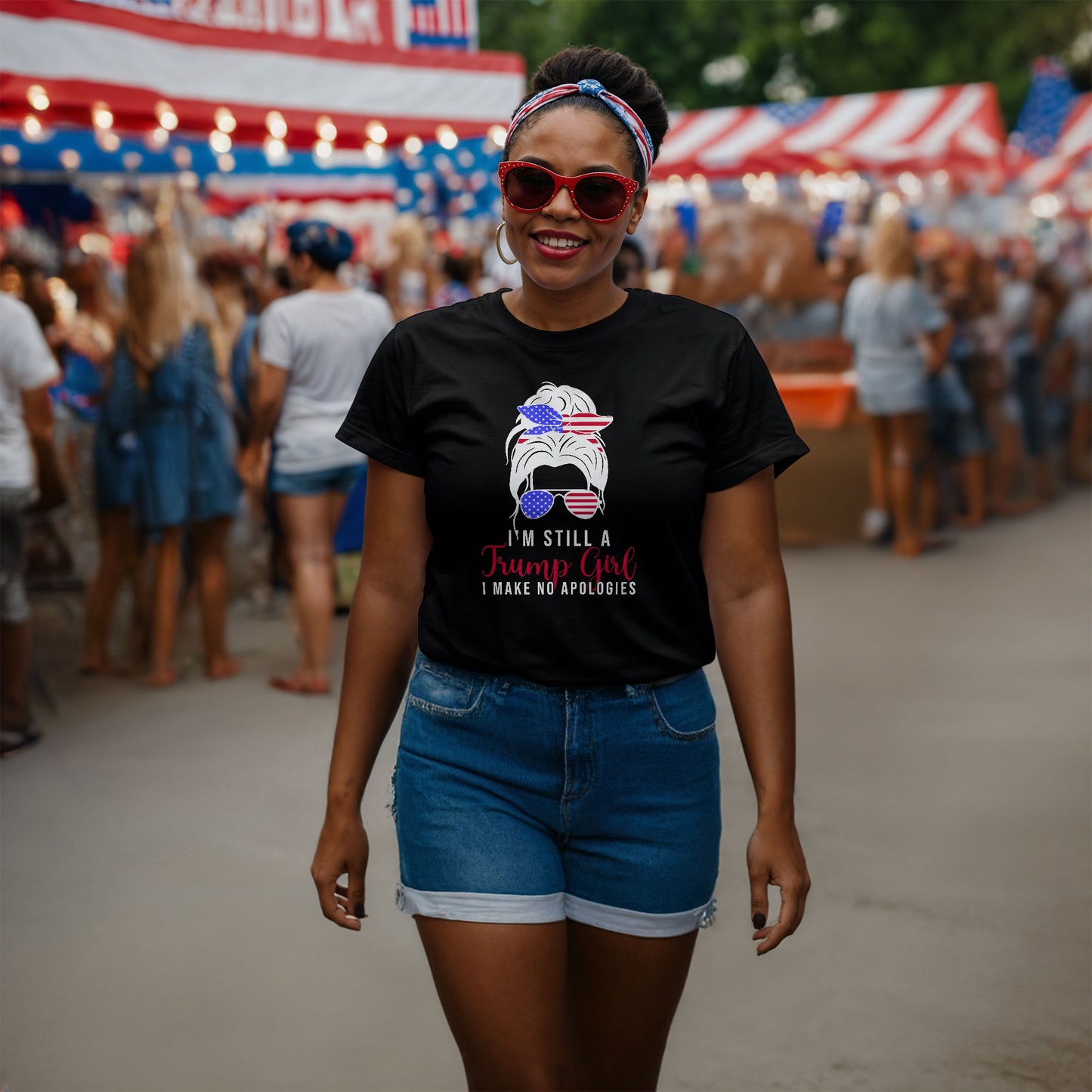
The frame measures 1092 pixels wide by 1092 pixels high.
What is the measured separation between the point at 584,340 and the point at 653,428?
17cm

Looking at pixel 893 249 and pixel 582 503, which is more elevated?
pixel 893 249

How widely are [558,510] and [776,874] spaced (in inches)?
24.7

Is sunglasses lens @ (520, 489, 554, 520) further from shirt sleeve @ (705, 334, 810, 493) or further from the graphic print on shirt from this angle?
shirt sleeve @ (705, 334, 810, 493)

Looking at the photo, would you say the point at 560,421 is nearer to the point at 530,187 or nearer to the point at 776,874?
the point at 530,187

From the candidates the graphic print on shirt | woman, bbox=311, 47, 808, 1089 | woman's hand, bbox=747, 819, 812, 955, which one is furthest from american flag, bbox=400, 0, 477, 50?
woman's hand, bbox=747, 819, 812, 955

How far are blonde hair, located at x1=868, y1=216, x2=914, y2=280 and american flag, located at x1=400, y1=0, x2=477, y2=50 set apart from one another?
286cm

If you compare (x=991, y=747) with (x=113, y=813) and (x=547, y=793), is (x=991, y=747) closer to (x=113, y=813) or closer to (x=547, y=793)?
(x=113, y=813)

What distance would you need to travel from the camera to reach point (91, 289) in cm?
996

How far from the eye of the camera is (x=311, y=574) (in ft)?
21.0

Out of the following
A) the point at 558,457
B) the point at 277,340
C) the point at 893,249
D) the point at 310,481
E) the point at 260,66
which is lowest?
the point at 310,481

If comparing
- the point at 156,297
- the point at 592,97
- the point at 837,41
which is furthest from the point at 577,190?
the point at 837,41

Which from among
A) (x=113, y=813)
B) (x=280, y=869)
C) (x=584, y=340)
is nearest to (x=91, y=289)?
(x=113, y=813)

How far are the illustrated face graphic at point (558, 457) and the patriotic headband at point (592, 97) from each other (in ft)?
1.35

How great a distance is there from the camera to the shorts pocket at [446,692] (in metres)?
2.09
